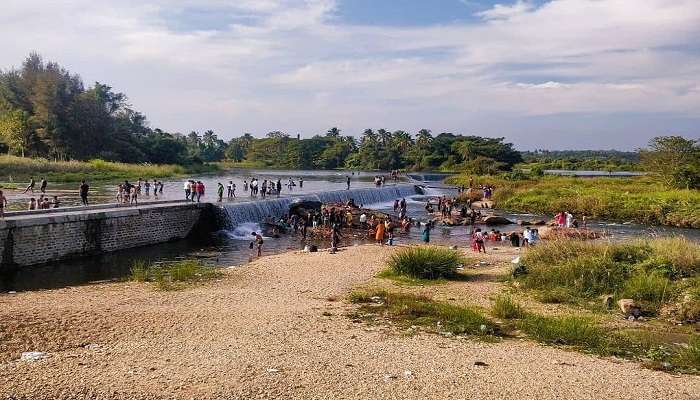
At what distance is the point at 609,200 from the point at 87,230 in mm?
37091

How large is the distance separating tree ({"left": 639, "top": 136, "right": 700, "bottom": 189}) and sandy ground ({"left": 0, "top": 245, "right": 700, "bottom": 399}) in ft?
141

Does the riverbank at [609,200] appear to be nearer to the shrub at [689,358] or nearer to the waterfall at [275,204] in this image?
the waterfall at [275,204]

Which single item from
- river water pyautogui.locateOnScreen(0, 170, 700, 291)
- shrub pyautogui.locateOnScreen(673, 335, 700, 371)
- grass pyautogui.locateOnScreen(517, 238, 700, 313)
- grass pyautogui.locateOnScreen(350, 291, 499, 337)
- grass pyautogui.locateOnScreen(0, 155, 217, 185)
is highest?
grass pyautogui.locateOnScreen(0, 155, 217, 185)

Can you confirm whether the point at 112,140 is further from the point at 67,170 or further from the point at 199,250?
the point at 199,250

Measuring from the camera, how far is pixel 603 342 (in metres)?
10.6

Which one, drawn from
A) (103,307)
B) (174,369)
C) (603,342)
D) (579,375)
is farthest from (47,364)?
(603,342)

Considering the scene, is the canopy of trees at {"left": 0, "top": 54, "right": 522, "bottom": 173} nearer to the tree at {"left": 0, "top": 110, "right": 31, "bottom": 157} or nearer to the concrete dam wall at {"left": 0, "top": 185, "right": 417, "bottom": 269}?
the tree at {"left": 0, "top": 110, "right": 31, "bottom": 157}

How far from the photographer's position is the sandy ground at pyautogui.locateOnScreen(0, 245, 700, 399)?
7.88 m

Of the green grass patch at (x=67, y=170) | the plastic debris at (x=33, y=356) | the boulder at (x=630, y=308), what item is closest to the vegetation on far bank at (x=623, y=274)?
the boulder at (x=630, y=308)

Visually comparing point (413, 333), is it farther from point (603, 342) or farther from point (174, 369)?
point (174, 369)

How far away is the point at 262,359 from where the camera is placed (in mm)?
9227

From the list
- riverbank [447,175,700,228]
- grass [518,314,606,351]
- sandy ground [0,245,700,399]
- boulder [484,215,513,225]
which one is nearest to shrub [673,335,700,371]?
sandy ground [0,245,700,399]

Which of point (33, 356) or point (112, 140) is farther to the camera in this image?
point (112, 140)

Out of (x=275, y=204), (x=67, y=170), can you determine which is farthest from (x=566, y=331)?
(x=67, y=170)
